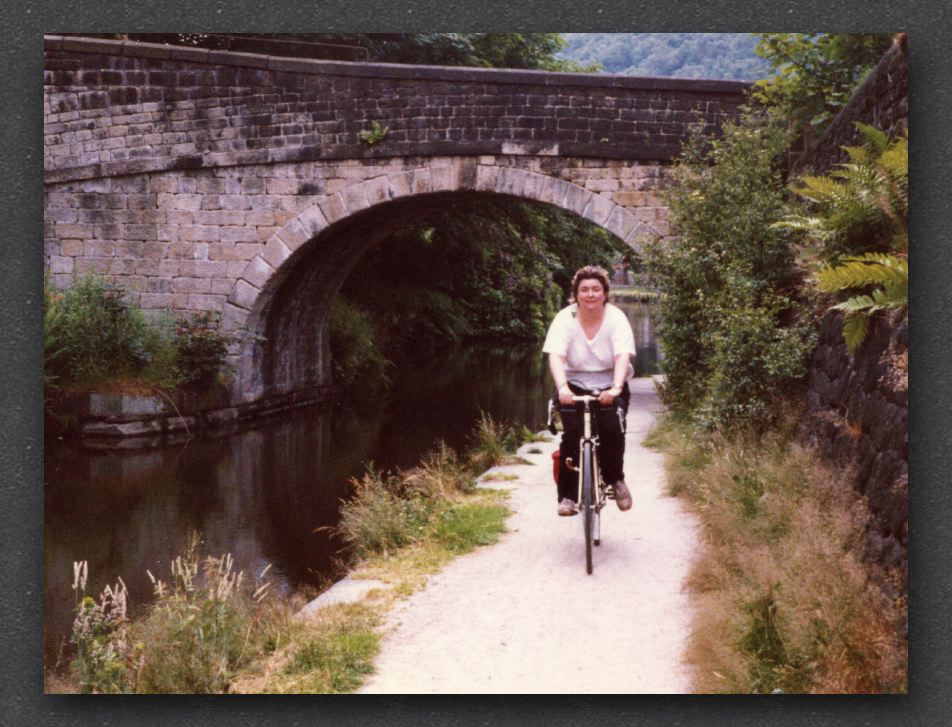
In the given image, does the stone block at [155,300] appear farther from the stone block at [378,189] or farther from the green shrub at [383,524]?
the green shrub at [383,524]

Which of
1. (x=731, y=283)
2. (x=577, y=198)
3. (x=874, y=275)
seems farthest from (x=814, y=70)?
(x=577, y=198)

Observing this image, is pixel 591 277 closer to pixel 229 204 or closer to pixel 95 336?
pixel 95 336

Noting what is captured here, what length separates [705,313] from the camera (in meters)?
7.41

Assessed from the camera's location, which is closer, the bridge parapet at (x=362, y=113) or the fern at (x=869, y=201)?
the fern at (x=869, y=201)

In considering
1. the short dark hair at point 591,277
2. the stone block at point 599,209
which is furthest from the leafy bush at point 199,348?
the short dark hair at point 591,277

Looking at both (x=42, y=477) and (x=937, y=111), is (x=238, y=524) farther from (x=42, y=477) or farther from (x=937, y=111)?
(x=937, y=111)

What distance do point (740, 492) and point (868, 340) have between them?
3.49 ft

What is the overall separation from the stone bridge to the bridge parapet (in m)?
0.02

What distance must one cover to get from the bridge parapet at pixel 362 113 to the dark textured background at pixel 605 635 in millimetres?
2580

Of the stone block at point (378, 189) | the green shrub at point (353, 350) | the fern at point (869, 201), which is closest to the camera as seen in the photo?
the fern at point (869, 201)

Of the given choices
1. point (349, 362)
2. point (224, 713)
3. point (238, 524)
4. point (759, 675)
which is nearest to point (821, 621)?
point (759, 675)

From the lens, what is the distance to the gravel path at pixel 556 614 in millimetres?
3812

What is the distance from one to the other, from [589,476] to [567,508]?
27cm

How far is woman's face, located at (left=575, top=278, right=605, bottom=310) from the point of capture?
15.1 feet
